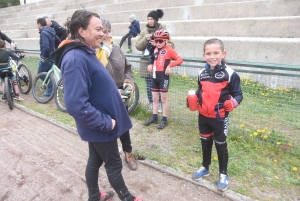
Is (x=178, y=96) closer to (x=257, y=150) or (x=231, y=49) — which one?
(x=257, y=150)

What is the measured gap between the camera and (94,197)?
239 centimetres

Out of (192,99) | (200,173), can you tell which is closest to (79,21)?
(192,99)

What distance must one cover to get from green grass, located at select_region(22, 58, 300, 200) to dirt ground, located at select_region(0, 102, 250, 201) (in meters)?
0.22

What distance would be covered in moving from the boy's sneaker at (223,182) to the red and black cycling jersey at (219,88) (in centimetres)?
71

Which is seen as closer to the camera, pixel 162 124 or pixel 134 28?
pixel 162 124

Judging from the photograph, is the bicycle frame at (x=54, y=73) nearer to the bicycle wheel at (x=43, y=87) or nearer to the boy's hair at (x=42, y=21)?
the bicycle wheel at (x=43, y=87)

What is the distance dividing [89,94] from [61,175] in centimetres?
165

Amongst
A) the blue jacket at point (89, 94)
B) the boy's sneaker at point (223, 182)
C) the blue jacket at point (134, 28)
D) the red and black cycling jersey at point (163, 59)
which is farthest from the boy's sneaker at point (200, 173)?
the blue jacket at point (134, 28)

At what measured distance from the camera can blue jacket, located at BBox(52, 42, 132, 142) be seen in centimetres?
172

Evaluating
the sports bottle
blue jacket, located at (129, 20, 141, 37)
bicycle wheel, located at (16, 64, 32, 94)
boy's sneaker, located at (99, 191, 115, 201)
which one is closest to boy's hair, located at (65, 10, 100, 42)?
the sports bottle

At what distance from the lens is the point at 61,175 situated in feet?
9.96

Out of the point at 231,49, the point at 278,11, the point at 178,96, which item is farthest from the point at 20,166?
the point at 278,11

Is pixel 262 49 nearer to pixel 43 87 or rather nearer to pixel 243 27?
pixel 243 27

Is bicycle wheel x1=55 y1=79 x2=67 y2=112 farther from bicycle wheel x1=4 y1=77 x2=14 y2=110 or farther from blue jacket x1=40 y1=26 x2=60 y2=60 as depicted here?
bicycle wheel x1=4 y1=77 x2=14 y2=110
